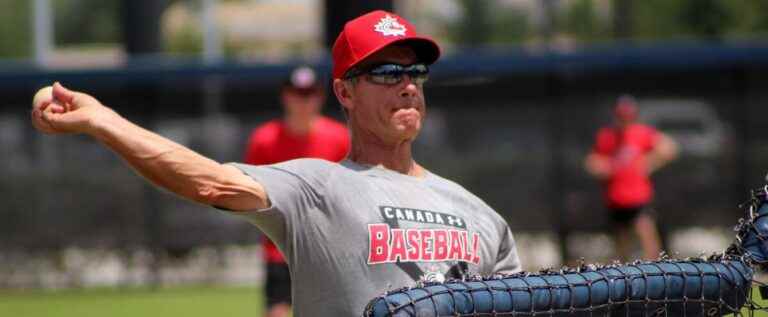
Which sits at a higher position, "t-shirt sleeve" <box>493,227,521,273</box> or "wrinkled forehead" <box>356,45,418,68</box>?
"wrinkled forehead" <box>356,45,418,68</box>

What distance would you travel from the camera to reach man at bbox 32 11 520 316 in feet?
10.8

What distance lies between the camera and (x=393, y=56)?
3803mm

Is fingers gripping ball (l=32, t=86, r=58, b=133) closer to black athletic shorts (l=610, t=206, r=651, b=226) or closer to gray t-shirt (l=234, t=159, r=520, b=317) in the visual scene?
gray t-shirt (l=234, t=159, r=520, b=317)

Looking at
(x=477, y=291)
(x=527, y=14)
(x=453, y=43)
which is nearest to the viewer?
(x=477, y=291)

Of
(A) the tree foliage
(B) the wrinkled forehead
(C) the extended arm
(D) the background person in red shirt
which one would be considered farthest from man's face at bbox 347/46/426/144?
(A) the tree foliage

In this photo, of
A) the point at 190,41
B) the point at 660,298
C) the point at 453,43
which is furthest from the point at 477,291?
the point at 190,41

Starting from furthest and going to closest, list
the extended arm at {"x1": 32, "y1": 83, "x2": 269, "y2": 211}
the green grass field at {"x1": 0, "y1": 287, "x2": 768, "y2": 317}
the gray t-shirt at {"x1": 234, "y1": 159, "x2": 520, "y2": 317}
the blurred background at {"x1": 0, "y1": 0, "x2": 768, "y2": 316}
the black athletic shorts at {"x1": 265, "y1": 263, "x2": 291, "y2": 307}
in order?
the blurred background at {"x1": 0, "y1": 0, "x2": 768, "y2": 316} < the green grass field at {"x1": 0, "y1": 287, "x2": 768, "y2": 317} < the black athletic shorts at {"x1": 265, "y1": 263, "x2": 291, "y2": 307} < the gray t-shirt at {"x1": 234, "y1": 159, "x2": 520, "y2": 317} < the extended arm at {"x1": 32, "y1": 83, "x2": 269, "y2": 211}

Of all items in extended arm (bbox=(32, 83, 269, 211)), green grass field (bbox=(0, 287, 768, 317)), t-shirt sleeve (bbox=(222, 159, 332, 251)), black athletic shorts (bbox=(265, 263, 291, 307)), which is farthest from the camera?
green grass field (bbox=(0, 287, 768, 317))

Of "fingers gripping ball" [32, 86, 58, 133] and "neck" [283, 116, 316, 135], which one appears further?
"neck" [283, 116, 316, 135]

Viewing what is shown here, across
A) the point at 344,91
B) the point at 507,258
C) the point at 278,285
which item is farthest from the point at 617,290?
the point at 278,285

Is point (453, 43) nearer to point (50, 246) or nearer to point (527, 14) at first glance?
point (527, 14)

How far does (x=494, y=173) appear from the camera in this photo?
15.4 m

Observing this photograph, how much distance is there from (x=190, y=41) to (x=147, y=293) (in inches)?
1132

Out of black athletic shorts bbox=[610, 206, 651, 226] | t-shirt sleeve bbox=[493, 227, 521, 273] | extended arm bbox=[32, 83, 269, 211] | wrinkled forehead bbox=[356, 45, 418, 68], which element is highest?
wrinkled forehead bbox=[356, 45, 418, 68]
